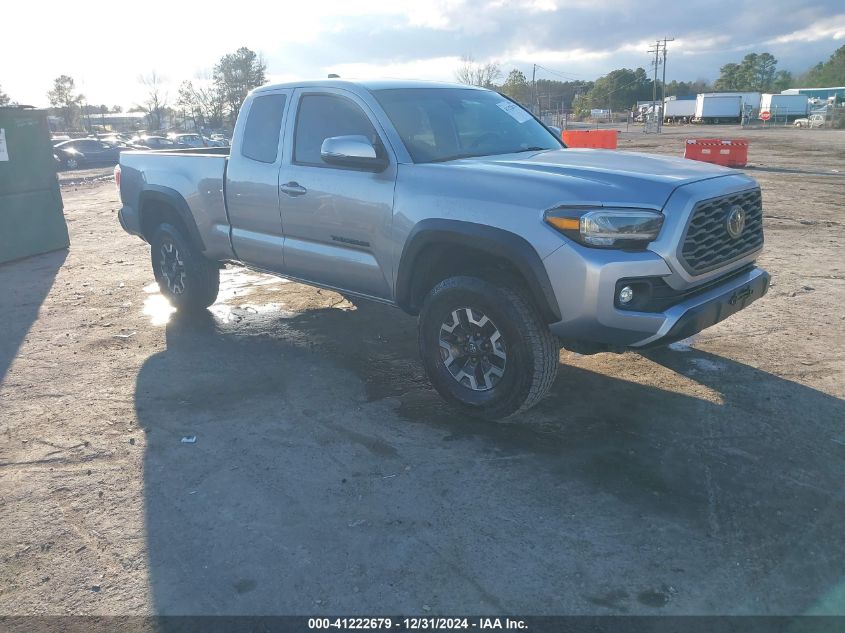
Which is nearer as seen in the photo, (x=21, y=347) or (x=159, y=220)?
(x=21, y=347)

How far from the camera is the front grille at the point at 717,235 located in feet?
11.9

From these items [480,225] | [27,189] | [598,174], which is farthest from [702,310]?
[27,189]

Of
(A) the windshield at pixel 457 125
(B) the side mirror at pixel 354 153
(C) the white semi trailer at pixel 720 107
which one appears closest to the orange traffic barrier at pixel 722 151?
(A) the windshield at pixel 457 125

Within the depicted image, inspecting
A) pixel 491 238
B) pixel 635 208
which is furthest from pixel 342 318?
pixel 635 208

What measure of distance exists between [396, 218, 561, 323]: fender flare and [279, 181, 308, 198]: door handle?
1.10m

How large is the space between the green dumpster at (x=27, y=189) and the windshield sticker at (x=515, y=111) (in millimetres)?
7893

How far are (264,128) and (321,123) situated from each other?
68 centimetres

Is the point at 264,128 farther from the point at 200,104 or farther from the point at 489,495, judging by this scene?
the point at 200,104

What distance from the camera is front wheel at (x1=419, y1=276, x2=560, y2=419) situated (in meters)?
3.83

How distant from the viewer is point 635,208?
11.6ft

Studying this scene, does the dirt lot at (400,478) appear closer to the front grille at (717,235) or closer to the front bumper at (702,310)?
the front bumper at (702,310)

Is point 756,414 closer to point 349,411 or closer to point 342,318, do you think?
point 349,411

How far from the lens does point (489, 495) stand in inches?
134

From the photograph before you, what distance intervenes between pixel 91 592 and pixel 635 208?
3.06 m
